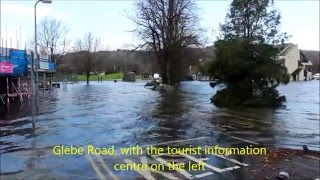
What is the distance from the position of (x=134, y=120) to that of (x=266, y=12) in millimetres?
14184

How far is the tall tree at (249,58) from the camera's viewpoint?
2522 cm

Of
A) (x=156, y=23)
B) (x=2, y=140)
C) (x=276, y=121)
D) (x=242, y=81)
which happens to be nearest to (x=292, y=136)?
(x=276, y=121)

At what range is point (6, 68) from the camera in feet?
87.2

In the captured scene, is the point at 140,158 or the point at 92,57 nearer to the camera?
the point at 140,158

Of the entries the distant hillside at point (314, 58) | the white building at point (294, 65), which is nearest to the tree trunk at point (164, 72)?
the white building at point (294, 65)

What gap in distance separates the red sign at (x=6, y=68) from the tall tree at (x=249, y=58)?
1293cm

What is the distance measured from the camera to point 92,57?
8569cm

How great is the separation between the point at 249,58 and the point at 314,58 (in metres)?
131

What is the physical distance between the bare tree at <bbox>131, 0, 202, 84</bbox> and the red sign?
2973 centimetres

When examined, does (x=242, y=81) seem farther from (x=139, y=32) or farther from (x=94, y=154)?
(x=139, y=32)

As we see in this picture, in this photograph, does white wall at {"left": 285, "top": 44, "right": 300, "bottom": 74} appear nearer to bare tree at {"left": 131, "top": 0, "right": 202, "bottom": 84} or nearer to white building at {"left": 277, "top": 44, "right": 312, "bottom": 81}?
white building at {"left": 277, "top": 44, "right": 312, "bottom": 81}

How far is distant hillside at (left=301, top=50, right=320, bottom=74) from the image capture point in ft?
460

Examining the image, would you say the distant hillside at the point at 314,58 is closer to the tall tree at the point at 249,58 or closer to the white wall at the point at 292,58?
the white wall at the point at 292,58

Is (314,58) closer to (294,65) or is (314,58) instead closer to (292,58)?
(294,65)
